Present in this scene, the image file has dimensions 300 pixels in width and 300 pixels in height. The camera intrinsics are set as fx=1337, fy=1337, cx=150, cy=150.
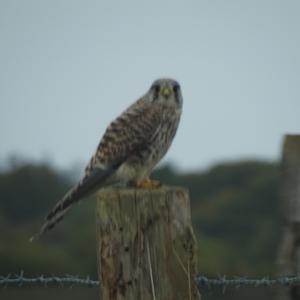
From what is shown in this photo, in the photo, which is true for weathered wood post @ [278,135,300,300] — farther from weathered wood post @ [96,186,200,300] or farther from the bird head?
the bird head

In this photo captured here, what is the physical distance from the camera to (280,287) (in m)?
7.01

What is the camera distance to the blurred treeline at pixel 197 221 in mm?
23194

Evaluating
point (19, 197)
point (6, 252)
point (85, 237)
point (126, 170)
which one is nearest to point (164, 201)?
point (126, 170)

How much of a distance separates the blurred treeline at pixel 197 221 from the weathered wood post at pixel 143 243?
12346 mm

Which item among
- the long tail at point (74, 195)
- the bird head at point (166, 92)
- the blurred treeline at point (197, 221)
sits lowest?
the blurred treeline at point (197, 221)

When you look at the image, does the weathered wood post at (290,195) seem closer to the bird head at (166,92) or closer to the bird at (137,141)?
the bird at (137,141)

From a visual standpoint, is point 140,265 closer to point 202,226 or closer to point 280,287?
point 280,287

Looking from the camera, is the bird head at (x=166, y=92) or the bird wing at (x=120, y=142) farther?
the bird head at (x=166, y=92)

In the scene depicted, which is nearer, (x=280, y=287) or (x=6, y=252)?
(x=280, y=287)

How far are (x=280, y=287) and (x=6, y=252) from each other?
13.9m

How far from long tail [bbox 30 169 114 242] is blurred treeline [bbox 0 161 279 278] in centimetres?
955

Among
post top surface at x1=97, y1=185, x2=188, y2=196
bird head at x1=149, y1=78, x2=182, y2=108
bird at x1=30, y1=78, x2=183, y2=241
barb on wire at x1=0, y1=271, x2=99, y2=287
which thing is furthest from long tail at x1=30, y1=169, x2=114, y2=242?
post top surface at x1=97, y1=185, x2=188, y2=196

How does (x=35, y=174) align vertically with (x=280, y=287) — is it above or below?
below

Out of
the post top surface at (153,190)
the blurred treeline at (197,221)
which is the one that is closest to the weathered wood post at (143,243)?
the post top surface at (153,190)
